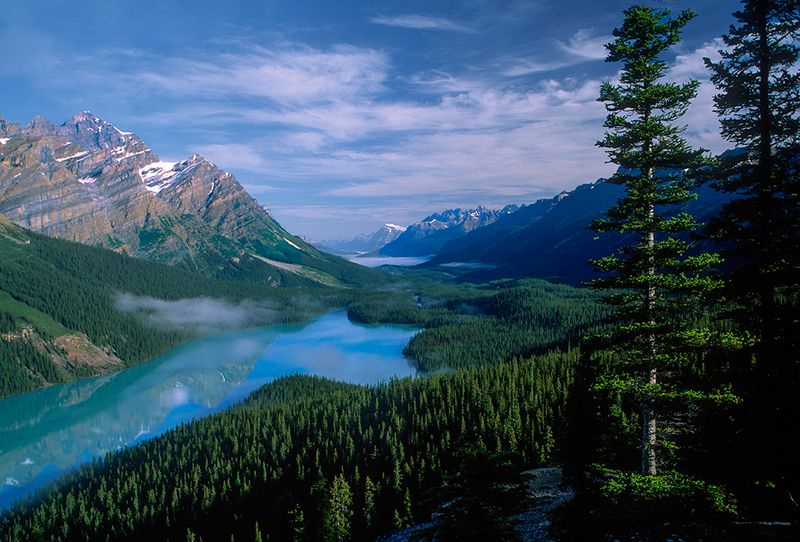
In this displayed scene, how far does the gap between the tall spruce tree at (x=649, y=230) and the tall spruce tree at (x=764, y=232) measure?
1583 millimetres

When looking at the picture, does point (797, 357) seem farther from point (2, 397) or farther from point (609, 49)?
point (2, 397)

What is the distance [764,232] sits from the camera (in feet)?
70.1

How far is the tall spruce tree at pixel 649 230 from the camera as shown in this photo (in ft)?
76.5

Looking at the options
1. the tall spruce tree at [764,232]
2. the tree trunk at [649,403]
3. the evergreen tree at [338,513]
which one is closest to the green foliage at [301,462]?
the evergreen tree at [338,513]

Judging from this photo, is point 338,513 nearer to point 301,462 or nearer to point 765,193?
point 301,462

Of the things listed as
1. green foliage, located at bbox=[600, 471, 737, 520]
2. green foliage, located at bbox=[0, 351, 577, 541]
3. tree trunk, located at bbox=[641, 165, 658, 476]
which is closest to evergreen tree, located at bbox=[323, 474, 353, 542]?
green foliage, located at bbox=[0, 351, 577, 541]

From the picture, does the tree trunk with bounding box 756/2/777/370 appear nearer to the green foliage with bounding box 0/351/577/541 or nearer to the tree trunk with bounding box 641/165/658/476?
the tree trunk with bounding box 641/165/658/476

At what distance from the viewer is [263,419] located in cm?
12612

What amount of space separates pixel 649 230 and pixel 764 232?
14.9 feet

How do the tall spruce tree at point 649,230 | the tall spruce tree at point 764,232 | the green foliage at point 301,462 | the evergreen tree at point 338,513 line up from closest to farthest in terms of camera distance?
the tall spruce tree at point 764,232 < the tall spruce tree at point 649,230 < the evergreen tree at point 338,513 < the green foliage at point 301,462

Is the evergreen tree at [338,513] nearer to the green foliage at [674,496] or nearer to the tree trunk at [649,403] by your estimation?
the tree trunk at [649,403]


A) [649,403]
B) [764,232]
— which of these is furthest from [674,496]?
[764,232]

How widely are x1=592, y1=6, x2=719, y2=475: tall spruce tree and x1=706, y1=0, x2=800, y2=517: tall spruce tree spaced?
5.19ft

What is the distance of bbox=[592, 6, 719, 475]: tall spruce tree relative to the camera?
76.5ft
